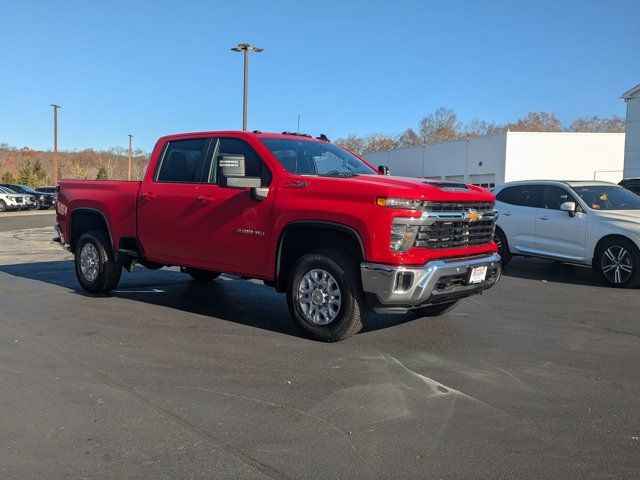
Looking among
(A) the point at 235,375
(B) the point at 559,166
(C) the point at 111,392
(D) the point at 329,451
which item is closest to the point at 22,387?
(C) the point at 111,392

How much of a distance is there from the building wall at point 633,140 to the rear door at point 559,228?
668 inches

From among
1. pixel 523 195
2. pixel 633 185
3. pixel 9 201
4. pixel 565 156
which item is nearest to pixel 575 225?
pixel 523 195

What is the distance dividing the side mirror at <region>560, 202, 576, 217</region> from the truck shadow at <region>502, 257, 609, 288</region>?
1156 mm

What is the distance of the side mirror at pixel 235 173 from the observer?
6.02 metres

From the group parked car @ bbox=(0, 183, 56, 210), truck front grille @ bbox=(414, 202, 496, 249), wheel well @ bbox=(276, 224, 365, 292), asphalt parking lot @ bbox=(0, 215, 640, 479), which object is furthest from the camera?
parked car @ bbox=(0, 183, 56, 210)

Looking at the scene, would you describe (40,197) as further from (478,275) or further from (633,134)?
(478,275)

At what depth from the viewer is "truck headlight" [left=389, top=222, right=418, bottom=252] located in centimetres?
531

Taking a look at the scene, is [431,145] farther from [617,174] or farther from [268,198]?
[268,198]

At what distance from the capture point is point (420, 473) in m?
3.21

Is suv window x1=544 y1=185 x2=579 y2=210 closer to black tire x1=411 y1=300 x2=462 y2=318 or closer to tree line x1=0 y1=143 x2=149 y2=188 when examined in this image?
black tire x1=411 y1=300 x2=462 y2=318

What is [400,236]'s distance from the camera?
532 centimetres

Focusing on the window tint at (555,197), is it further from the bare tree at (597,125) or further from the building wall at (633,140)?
the bare tree at (597,125)

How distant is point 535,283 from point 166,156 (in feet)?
20.5

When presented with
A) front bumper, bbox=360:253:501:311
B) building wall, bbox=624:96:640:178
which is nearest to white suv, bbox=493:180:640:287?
front bumper, bbox=360:253:501:311
